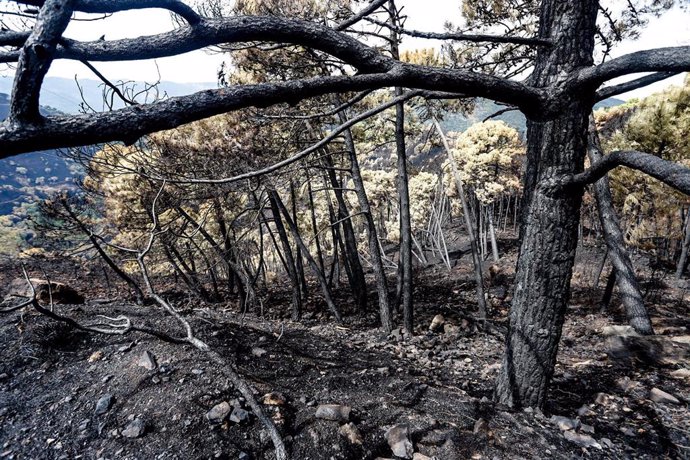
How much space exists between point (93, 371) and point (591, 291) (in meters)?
12.5

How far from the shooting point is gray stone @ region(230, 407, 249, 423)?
248 cm

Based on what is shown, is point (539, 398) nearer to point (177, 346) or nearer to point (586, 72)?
point (586, 72)

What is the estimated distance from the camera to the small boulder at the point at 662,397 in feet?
10.1

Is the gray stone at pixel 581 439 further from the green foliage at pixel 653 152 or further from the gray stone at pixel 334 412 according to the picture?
the green foliage at pixel 653 152

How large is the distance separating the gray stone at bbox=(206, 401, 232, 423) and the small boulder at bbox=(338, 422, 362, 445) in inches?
35.2

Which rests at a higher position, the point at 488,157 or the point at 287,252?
the point at 488,157

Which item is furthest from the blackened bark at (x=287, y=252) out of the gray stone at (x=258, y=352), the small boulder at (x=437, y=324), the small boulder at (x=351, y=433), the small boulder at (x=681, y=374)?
the small boulder at (x=681, y=374)

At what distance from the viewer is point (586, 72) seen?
78.1 inches

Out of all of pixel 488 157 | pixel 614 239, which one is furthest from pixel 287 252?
pixel 488 157

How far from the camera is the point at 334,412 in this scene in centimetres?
254

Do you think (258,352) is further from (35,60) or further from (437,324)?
(437,324)

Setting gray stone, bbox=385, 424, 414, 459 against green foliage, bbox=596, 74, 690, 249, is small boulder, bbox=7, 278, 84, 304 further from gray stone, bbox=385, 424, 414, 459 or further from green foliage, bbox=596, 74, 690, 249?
green foliage, bbox=596, 74, 690, 249

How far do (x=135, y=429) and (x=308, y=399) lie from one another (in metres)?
1.30

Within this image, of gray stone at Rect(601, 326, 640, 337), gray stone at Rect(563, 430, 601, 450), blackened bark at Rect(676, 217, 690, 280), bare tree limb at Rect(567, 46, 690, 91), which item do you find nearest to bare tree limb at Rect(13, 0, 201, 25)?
bare tree limb at Rect(567, 46, 690, 91)
